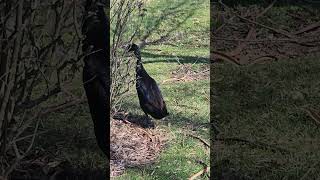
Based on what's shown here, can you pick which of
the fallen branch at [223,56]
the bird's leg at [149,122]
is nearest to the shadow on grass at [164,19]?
the fallen branch at [223,56]

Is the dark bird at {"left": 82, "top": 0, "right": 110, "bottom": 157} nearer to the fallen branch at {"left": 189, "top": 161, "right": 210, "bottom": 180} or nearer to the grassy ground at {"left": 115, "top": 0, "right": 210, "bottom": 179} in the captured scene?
the grassy ground at {"left": 115, "top": 0, "right": 210, "bottom": 179}

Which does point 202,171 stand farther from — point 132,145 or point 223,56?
point 223,56

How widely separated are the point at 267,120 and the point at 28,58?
1.82m

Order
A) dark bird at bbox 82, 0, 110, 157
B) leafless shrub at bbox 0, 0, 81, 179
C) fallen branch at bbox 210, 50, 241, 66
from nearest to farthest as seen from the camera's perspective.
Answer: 1. leafless shrub at bbox 0, 0, 81, 179
2. dark bird at bbox 82, 0, 110, 157
3. fallen branch at bbox 210, 50, 241, 66

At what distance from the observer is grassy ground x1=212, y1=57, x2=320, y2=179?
4285 millimetres

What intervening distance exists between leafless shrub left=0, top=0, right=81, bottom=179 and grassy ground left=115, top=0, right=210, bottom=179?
61 centimetres

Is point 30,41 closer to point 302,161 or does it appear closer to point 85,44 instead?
point 85,44

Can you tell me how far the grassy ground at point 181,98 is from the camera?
13.5 ft

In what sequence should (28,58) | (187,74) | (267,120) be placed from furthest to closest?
(267,120) < (187,74) < (28,58)

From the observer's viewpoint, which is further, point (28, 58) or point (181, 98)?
point (181, 98)

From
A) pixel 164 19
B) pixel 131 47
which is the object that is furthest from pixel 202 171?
pixel 164 19

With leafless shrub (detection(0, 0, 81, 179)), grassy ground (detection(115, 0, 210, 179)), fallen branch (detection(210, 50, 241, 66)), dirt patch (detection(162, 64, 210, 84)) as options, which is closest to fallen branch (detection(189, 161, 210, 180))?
grassy ground (detection(115, 0, 210, 179))

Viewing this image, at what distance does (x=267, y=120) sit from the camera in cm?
437

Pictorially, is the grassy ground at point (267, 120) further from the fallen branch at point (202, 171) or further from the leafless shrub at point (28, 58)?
the leafless shrub at point (28, 58)
